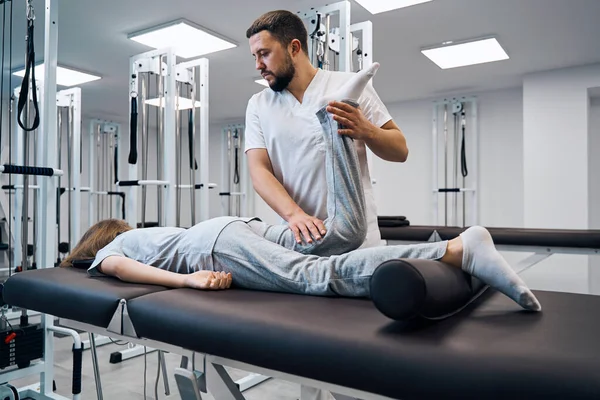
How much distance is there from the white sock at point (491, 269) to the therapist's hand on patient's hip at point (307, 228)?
394 millimetres

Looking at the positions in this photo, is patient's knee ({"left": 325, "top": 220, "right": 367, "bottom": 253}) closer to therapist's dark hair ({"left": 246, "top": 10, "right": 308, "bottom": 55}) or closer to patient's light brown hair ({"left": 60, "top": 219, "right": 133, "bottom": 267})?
therapist's dark hair ({"left": 246, "top": 10, "right": 308, "bottom": 55})

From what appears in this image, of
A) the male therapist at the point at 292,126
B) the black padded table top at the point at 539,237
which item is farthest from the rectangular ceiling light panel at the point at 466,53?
the male therapist at the point at 292,126

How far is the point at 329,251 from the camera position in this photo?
1258 mm

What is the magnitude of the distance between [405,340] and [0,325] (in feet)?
6.32

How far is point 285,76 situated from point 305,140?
0.22m

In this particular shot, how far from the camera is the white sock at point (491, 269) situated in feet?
3.05

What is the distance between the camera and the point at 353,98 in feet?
3.90

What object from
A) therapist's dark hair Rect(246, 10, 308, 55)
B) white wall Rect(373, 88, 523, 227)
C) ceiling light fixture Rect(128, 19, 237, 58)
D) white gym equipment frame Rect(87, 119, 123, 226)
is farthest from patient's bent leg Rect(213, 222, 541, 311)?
white gym equipment frame Rect(87, 119, 123, 226)

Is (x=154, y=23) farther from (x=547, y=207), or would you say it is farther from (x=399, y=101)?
(x=547, y=207)

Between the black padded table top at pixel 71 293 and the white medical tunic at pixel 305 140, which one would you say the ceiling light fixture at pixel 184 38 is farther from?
the black padded table top at pixel 71 293

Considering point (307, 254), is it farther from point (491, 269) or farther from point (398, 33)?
point (398, 33)

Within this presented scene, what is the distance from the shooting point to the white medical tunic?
1.48 meters

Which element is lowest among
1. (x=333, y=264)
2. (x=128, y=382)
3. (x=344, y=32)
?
(x=128, y=382)

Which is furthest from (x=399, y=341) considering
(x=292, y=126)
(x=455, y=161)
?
(x=455, y=161)
